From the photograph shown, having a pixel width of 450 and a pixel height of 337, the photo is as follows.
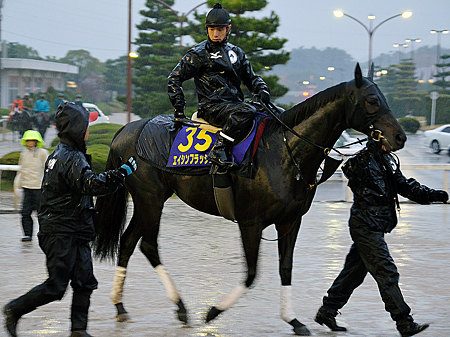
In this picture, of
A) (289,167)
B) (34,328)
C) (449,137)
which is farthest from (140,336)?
(449,137)

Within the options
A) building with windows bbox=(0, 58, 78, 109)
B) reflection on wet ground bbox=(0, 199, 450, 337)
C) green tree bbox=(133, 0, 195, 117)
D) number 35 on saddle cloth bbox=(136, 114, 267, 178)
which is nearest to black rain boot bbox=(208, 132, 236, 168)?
number 35 on saddle cloth bbox=(136, 114, 267, 178)

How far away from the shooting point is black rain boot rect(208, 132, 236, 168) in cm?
497

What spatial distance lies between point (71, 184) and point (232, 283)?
2.67 meters

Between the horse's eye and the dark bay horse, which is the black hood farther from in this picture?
the horse's eye

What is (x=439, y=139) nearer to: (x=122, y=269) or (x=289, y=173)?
(x=289, y=173)

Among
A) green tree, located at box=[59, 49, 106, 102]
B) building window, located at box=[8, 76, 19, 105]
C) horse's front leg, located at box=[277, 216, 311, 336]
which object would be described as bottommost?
horse's front leg, located at box=[277, 216, 311, 336]

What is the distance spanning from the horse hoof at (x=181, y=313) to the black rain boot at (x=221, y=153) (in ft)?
4.27

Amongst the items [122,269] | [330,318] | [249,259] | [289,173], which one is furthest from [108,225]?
[330,318]

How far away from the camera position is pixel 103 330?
192 inches

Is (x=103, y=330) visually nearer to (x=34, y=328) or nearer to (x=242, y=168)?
(x=34, y=328)

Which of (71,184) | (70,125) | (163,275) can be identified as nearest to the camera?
(71,184)

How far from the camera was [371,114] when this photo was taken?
14.8ft

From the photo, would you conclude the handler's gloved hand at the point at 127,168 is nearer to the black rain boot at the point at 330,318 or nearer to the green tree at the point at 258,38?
the black rain boot at the point at 330,318

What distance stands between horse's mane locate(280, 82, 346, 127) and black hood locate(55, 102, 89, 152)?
1.75 m
